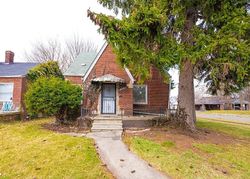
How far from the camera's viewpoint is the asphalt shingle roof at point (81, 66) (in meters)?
18.5

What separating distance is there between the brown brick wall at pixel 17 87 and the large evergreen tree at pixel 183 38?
11.8 meters

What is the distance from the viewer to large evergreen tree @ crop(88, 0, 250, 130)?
29.6ft

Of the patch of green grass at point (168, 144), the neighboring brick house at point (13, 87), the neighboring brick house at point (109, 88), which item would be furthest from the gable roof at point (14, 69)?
the patch of green grass at point (168, 144)

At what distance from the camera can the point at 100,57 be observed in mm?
15719

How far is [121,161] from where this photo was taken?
6598 millimetres

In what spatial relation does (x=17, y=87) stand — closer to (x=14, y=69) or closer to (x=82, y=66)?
(x=14, y=69)

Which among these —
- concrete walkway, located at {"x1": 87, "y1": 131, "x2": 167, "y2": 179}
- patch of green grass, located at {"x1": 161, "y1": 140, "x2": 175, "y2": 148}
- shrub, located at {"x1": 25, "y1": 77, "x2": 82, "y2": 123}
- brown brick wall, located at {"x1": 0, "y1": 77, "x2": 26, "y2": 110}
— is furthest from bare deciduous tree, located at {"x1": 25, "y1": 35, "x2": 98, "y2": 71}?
patch of green grass, located at {"x1": 161, "y1": 140, "x2": 175, "y2": 148}

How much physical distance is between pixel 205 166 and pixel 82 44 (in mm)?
35426

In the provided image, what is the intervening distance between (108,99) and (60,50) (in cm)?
2600

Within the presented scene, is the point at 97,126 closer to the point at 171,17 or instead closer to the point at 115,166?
the point at 115,166

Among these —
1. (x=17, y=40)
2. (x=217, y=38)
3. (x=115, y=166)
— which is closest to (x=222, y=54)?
(x=217, y=38)

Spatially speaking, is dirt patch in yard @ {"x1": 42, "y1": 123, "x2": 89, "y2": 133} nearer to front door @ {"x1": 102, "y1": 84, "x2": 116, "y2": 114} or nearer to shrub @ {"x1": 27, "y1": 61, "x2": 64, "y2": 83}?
front door @ {"x1": 102, "y1": 84, "x2": 116, "y2": 114}

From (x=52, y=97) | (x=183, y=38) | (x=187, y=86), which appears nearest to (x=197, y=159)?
(x=187, y=86)

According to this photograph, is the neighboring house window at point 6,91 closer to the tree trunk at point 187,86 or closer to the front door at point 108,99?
the front door at point 108,99
